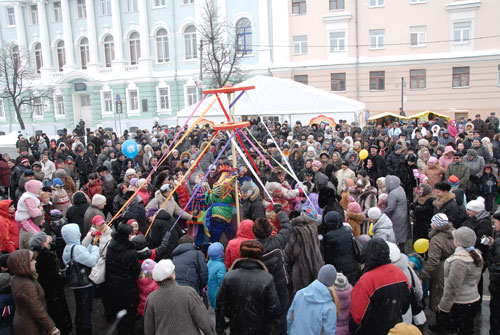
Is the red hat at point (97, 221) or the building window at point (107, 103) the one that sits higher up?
the building window at point (107, 103)

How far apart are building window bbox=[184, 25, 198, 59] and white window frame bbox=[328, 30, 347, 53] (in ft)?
33.3

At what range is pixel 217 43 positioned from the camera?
29.5 meters

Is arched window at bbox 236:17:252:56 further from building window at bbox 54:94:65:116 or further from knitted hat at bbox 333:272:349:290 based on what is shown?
knitted hat at bbox 333:272:349:290

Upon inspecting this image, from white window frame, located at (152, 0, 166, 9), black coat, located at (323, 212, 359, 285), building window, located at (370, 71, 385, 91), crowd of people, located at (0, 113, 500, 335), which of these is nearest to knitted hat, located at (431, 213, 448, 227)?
crowd of people, located at (0, 113, 500, 335)

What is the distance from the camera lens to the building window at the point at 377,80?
2841cm

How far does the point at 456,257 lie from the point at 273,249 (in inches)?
78.0

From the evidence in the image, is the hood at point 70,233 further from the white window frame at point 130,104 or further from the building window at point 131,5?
the building window at point 131,5

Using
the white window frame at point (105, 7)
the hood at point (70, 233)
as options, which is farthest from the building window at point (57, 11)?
the hood at point (70, 233)

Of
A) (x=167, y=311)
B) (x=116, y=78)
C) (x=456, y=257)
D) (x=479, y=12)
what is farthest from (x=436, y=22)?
(x=167, y=311)

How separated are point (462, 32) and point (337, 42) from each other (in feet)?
26.0

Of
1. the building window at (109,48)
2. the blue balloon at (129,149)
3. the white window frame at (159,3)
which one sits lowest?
the blue balloon at (129,149)

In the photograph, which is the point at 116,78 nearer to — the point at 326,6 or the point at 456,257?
the point at 326,6

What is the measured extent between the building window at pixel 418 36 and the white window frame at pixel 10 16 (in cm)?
3287

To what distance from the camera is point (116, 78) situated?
32.9m
